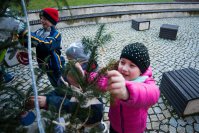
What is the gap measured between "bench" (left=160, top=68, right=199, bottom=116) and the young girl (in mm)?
1986

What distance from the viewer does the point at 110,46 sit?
7652 millimetres

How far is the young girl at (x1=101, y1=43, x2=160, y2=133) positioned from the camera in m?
0.97

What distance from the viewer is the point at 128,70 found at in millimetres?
1535

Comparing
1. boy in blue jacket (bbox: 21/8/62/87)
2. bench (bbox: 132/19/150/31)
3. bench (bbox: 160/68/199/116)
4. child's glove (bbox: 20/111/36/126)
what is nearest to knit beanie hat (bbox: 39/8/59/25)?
boy in blue jacket (bbox: 21/8/62/87)

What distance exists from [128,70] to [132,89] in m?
0.51

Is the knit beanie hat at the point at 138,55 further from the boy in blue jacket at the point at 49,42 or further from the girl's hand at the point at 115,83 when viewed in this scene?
the boy in blue jacket at the point at 49,42

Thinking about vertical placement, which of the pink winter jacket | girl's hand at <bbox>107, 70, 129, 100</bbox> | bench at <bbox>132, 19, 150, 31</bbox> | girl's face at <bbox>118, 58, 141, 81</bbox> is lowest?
the pink winter jacket

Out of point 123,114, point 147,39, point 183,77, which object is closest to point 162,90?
point 183,77

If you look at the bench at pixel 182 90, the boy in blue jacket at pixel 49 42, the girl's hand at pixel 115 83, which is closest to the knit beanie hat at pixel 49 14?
the boy in blue jacket at pixel 49 42

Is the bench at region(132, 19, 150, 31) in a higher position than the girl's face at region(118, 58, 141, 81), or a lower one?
higher

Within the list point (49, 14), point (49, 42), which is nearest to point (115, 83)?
point (49, 42)

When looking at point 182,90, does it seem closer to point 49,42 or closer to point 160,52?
point 49,42

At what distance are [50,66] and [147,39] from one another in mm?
6254

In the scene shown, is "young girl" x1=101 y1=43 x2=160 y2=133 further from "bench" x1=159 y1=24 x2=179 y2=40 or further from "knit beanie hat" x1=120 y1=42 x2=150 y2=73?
"bench" x1=159 y1=24 x2=179 y2=40
